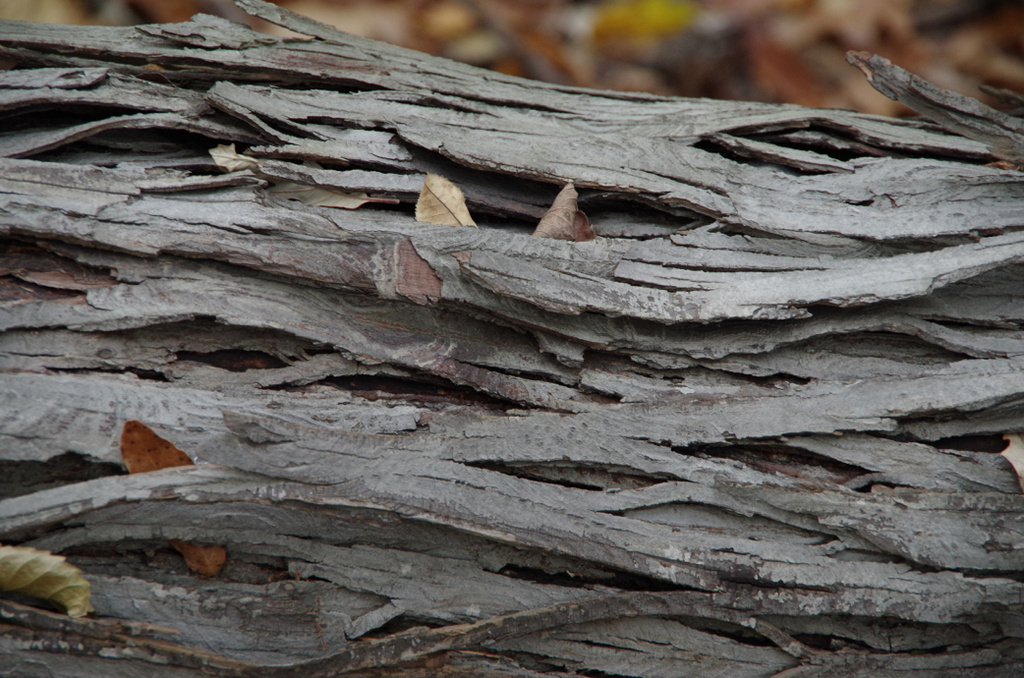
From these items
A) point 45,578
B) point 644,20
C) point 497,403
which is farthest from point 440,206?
point 644,20

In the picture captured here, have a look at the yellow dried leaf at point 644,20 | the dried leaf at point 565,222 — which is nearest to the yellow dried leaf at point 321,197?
the dried leaf at point 565,222

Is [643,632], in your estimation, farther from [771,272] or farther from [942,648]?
[771,272]

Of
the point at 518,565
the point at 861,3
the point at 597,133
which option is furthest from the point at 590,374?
the point at 861,3

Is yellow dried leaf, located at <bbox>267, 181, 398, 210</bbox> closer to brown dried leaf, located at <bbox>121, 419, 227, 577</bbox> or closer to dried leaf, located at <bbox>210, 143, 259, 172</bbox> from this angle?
dried leaf, located at <bbox>210, 143, 259, 172</bbox>

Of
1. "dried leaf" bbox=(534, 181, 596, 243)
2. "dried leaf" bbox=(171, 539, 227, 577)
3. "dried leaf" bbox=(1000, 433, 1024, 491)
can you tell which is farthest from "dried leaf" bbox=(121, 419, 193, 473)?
"dried leaf" bbox=(1000, 433, 1024, 491)

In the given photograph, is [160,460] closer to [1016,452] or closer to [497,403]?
[497,403]

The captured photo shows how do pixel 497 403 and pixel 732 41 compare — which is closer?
pixel 497 403

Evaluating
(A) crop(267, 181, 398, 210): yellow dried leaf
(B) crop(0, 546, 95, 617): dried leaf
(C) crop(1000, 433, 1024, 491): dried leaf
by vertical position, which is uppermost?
(A) crop(267, 181, 398, 210): yellow dried leaf

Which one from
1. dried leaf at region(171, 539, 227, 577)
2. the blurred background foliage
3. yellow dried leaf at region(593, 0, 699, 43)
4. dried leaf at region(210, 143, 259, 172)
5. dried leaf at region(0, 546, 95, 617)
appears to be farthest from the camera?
yellow dried leaf at region(593, 0, 699, 43)
